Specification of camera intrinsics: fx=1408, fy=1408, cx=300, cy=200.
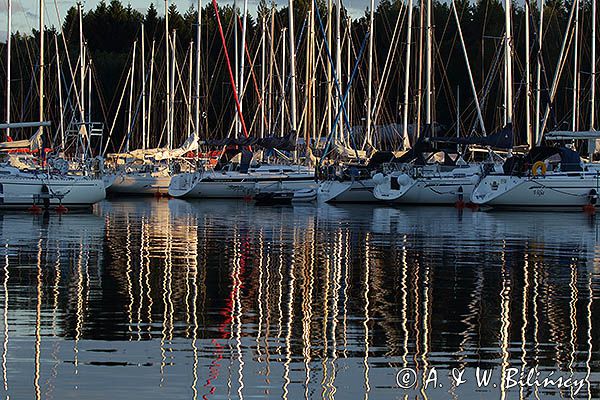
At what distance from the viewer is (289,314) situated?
1719 centimetres

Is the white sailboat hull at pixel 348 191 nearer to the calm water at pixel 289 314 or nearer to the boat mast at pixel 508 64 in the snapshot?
the boat mast at pixel 508 64

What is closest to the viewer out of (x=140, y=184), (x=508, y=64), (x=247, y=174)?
(x=508, y=64)

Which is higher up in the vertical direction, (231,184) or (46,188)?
(46,188)

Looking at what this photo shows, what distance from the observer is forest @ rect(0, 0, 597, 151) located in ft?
213

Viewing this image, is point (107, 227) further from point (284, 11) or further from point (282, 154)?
point (284, 11)

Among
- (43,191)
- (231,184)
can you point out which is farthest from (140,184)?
(43,191)

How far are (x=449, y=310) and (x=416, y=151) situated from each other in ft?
124

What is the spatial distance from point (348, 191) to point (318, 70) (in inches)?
692

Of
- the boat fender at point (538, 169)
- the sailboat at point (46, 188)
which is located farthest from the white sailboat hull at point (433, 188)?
the sailboat at point (46, 188)

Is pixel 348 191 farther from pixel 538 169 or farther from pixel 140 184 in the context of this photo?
pixel 140 184

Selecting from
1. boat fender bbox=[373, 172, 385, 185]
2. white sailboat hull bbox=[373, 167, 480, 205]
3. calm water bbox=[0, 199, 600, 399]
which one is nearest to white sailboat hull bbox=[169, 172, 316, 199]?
boat fender bbox=[373, 172, 385, 185]

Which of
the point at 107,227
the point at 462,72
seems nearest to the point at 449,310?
the point at 107,227

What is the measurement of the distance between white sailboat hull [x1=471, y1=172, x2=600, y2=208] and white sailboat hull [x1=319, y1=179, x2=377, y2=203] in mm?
7988

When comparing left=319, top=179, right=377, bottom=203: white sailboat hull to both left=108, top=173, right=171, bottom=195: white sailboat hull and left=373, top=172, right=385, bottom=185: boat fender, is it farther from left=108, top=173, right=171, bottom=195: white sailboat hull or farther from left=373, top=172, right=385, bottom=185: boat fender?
left=108, top=173, right=171, bottom=195: white sailboat hull
